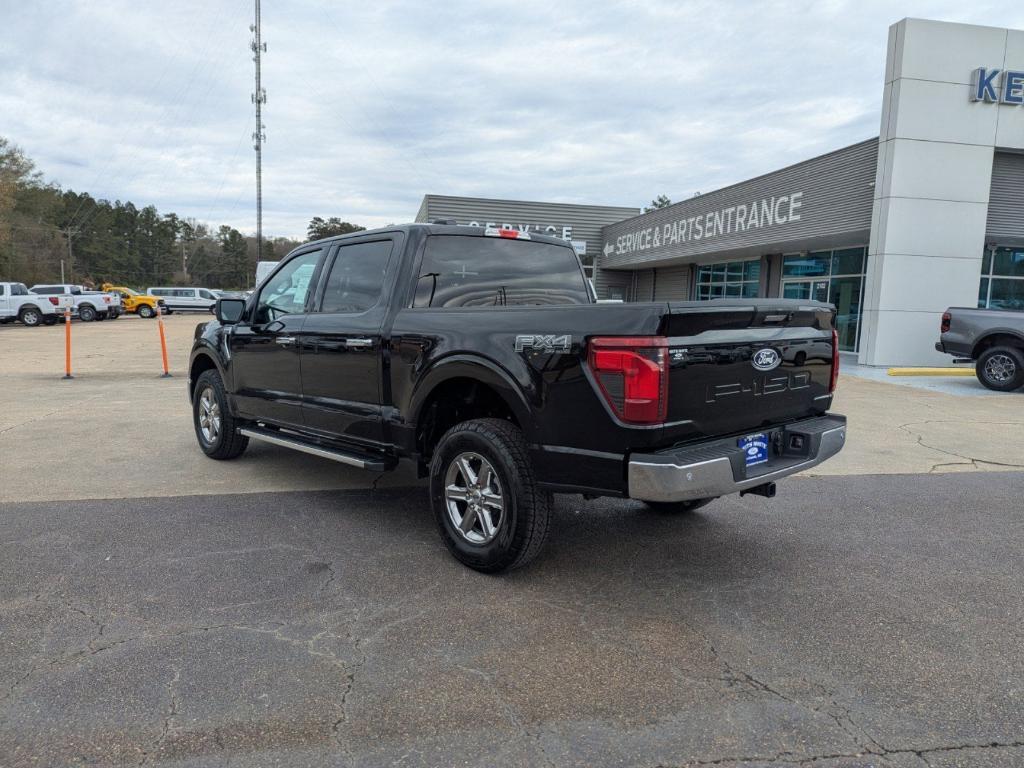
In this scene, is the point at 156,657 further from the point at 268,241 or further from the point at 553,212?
the point at 268,241

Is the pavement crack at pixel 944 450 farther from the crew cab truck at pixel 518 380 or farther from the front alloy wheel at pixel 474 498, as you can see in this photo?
the front alloy wheel at pixel 474 498

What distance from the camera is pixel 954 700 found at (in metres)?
2.84

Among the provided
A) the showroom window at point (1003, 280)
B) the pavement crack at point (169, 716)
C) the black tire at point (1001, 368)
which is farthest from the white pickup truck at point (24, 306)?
the pavement crack at point (169, 716)

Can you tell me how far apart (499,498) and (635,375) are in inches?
42.1

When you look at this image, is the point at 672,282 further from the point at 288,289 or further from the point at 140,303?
the point at 140,303

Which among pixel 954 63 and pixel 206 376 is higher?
pixel 954 63

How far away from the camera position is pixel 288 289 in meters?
5.83

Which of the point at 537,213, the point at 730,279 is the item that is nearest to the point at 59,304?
the point at 537,213

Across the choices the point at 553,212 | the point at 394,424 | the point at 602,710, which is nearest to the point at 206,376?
the point at 394,424

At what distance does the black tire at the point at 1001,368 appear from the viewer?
39.5 feet

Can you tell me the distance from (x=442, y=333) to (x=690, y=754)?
8.21ft

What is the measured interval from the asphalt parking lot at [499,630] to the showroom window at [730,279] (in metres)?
18.3

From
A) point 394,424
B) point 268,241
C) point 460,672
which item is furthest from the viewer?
point 268,241

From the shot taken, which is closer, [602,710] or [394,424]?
[602,710]
